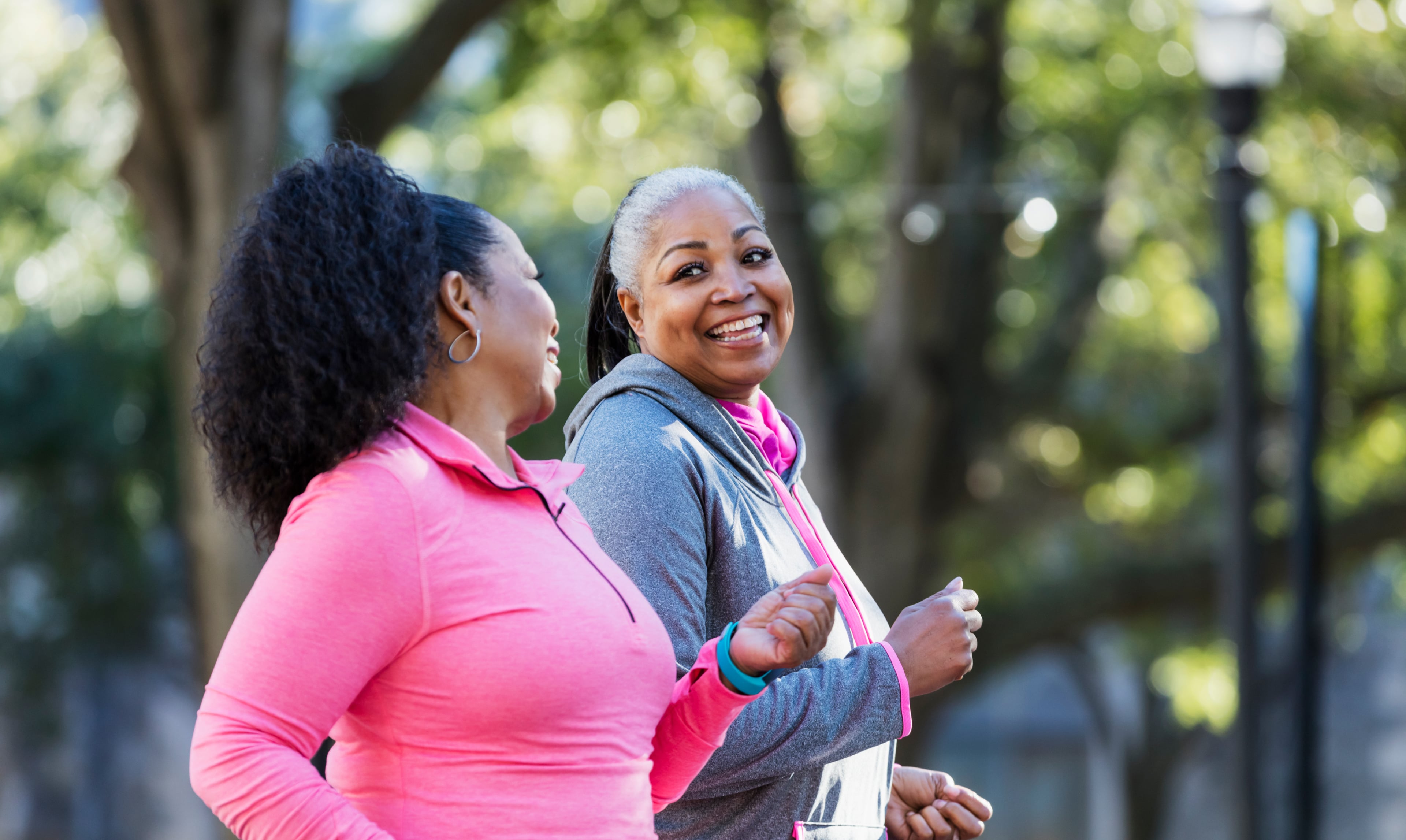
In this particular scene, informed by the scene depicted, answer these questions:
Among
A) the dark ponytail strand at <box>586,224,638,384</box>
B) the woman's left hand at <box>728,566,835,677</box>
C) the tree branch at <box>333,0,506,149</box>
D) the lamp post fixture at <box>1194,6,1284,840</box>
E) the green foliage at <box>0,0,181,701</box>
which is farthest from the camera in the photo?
the green foliage at <box>0,0,181,701</box>

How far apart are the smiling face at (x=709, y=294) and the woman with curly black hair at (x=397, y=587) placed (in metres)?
0.58

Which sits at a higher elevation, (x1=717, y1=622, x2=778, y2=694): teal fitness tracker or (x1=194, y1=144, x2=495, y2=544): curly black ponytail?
(x1=194, y1=144, x2=495, y2=544): curly black ponytail

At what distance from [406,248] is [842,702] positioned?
805 mm

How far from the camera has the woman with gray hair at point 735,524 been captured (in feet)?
6.50

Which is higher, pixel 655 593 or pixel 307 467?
pixel 307 467

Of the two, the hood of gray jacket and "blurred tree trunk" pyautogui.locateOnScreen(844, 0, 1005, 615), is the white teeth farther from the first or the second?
"blurred tree trunk" pyautogui.locateOnScreen(844, 0, 1005, 615)

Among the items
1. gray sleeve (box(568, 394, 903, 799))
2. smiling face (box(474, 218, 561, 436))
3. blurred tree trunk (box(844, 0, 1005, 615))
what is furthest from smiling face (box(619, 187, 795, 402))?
blurred tree trunk (box(844, 0, 1005, 615))

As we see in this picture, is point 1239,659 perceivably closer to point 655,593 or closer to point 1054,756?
point 655,593

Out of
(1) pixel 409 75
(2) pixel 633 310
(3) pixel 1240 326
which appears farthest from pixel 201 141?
(3) pixel 1240 326

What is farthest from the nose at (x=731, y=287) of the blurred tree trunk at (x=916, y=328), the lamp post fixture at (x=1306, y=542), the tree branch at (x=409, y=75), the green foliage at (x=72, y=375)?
the green foliage at (x=72, y=375)

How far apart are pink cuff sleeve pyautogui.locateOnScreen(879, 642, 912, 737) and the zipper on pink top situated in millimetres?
138

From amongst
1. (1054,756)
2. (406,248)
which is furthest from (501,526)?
(1054,756)

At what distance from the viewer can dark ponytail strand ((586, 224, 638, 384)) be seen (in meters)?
2.49

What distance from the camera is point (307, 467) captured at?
161 cm
